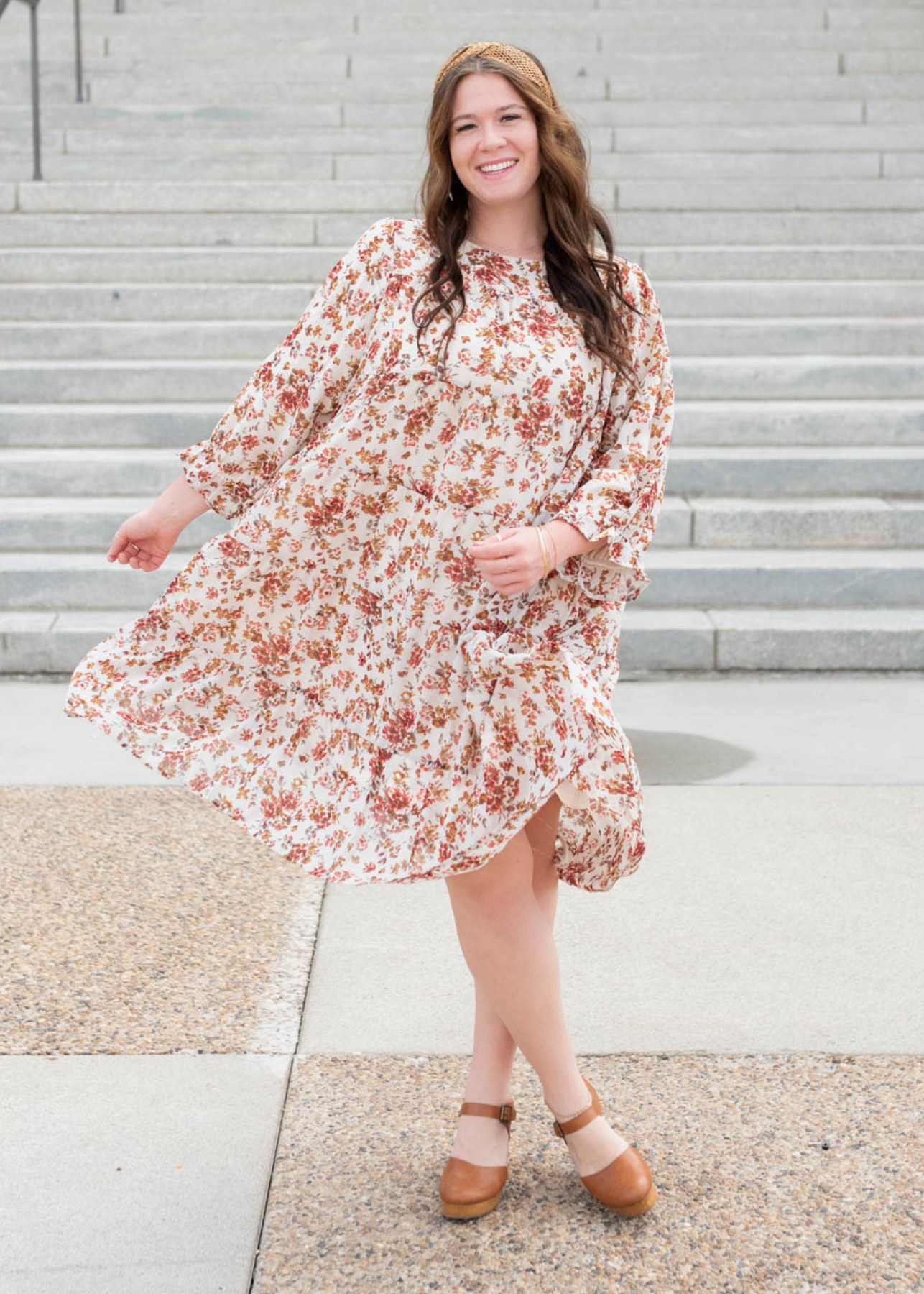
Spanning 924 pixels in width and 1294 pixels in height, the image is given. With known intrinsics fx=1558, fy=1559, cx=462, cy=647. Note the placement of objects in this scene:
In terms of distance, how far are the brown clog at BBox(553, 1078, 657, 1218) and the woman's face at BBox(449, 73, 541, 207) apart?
4.81 ft

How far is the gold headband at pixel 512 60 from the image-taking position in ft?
7.63

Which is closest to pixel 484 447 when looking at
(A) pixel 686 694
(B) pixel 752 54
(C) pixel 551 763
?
(C) pixel 551 763

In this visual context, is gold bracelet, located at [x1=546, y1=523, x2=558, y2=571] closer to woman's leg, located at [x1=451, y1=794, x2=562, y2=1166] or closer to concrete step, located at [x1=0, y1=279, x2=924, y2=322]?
woman's leg, located at [x1=451, y1=794, x2=562, y2=1166]

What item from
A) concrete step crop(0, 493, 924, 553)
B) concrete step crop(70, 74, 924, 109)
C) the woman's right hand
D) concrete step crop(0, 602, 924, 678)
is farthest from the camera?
concrete step crop(70, 74, 924, 109)

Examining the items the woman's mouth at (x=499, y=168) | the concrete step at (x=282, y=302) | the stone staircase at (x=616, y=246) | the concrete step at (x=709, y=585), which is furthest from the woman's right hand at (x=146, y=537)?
the concrete step at (x=282, y=302)

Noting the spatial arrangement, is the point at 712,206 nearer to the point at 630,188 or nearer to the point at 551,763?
the point at 630,188

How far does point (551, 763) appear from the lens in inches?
87.8

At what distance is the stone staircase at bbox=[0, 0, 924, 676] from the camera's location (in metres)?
5.89

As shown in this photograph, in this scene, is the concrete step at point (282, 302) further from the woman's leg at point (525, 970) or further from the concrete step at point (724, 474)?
the woman's leg at point (525, 970)

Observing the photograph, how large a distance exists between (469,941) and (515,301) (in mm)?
971

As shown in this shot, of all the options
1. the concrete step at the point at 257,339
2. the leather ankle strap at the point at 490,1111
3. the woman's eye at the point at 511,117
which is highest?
the woman's eye at the point at 511,117

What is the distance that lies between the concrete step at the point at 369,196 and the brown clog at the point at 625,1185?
6325 millimetres

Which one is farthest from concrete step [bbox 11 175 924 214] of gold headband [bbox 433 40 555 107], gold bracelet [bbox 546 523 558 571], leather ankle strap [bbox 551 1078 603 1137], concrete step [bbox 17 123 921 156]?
leather ankle strap [bbox 551 1078 603 1137]

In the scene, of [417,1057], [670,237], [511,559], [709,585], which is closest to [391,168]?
[670,237]
